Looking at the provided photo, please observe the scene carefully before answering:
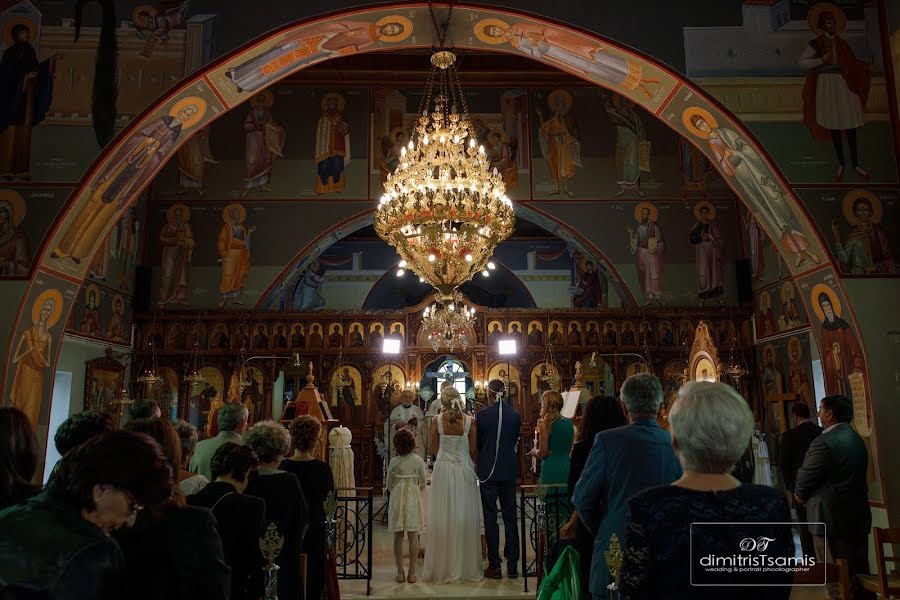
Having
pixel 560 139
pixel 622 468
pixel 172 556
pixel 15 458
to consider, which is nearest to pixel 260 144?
pixel 560 139

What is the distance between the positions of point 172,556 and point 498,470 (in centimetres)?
448

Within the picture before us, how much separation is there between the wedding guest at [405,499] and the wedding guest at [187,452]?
2.60 metres

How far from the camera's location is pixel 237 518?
313 centimetres

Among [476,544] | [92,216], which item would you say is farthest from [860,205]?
[92,216]

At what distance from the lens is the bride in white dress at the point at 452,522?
630cm

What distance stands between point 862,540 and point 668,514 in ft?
15.4

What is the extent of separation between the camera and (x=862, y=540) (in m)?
5.52

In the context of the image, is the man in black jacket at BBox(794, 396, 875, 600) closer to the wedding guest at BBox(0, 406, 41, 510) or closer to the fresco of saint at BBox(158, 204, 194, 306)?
the wedding guest at BBox(0, 406, 41, 510)

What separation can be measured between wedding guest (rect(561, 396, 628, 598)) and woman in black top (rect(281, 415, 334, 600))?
1781mm

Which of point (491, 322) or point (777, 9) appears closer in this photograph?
point (777, 9)

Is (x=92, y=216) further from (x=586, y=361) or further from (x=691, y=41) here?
(x=586, y=361)

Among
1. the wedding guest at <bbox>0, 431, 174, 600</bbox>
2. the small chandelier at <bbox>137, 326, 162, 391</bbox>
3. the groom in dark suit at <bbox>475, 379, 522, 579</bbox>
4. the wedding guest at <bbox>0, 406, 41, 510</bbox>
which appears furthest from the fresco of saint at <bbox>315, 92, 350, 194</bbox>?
the wedding guest at <bbox>0, 431, 174, 600</bbox>

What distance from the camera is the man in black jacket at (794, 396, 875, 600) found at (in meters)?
5.37

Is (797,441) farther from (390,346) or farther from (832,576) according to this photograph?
(390,346)
